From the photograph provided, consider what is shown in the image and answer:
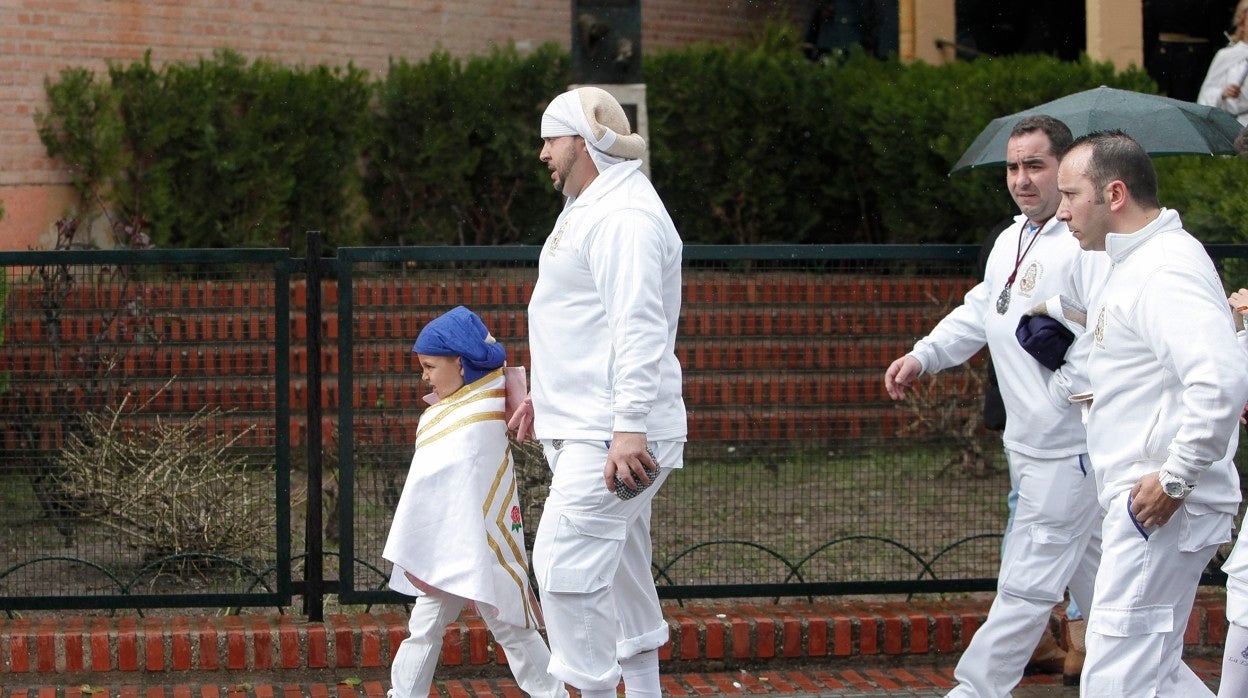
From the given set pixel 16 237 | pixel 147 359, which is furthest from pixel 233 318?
pixel 16 237

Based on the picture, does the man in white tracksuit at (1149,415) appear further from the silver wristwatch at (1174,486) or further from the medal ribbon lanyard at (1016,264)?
the medal ribbon lanyard at (1016,264)

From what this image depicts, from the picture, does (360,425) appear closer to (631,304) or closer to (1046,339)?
(631,304)

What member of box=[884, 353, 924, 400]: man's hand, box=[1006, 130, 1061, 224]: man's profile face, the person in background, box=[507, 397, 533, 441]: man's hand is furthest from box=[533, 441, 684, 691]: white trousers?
the person in background

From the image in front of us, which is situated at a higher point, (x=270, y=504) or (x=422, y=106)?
(x=422, y=106)

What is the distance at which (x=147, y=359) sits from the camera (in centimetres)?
576

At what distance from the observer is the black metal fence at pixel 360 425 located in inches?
227

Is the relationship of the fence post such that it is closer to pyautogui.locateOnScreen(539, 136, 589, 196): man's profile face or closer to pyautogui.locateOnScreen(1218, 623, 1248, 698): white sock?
pyautogui.locateOnScreen(539, 136, 589, 196): man's profile face

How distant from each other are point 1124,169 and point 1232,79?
229 inches

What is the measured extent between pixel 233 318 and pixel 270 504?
2.40 feet

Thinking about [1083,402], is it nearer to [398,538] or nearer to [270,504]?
[398,538]

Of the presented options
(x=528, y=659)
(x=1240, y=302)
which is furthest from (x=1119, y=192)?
(x=528, y=659)

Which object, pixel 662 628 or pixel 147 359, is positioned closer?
Result: pixel 662 628

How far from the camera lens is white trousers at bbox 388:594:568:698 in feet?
16.1

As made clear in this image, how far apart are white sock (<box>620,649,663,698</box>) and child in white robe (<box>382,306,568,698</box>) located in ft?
0.78
